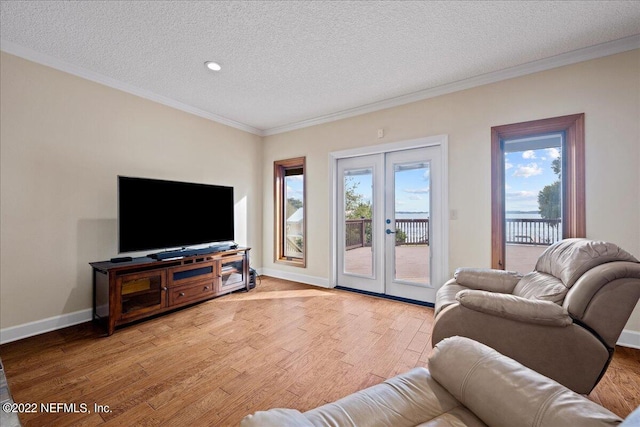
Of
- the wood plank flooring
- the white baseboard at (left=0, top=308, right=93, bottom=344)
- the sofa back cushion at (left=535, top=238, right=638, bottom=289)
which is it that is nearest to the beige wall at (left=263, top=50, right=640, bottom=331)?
the sofa back cushion at (left=535, top=238, right=638, bottom=289)

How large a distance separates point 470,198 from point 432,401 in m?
2.63

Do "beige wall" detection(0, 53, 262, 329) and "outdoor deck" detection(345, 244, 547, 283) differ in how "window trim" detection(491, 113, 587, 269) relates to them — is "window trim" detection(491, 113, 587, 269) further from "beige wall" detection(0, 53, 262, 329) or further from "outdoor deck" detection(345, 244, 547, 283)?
"beige wall" detection(0, 53, 262, 329)

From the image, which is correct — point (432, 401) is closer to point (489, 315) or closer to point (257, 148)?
point (489, 315)

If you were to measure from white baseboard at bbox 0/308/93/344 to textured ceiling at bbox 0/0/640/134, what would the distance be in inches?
100

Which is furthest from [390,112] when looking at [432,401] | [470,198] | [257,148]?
[432,401]

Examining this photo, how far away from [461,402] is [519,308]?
2.83 ft

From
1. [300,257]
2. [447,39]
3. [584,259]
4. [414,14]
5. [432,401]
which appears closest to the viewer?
[432,401]

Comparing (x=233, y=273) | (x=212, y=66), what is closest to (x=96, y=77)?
(x=212, y=66)

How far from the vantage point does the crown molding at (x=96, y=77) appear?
2.40 m

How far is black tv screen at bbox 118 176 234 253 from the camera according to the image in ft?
9.07

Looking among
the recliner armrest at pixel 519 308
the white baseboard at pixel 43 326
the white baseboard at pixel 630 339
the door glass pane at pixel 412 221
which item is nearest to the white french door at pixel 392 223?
the door glass pane at pixel 412 221

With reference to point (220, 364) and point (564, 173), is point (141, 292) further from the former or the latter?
point (564, 173)

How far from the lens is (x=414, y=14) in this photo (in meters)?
2.04

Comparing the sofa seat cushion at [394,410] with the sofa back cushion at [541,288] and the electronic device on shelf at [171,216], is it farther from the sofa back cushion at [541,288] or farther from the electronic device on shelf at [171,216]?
the electronic device on shelf at [171,216]
